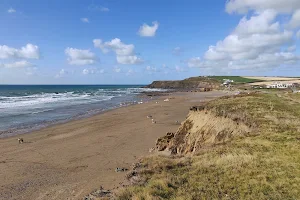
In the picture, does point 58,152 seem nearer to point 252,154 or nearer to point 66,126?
point 66,126

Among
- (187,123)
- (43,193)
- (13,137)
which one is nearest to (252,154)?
(187,123)

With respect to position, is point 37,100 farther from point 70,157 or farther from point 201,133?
point 201,133

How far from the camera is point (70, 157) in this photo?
18.5m

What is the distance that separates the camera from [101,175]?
14562 millimetres

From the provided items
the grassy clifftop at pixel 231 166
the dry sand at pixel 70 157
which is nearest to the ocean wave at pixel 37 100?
the dry sand at pixel 70 157

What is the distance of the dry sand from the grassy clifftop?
135 inches

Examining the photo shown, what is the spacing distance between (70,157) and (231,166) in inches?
484

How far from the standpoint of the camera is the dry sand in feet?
42.6

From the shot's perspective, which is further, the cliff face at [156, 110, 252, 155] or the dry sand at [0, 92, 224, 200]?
the cliff face at [156, 110, 252, 155]

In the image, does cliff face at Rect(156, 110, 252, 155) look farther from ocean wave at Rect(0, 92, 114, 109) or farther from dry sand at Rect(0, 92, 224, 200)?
ocean wave at Rect(0, 92, 114, 109)

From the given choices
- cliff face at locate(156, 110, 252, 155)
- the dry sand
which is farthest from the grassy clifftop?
the dry sand

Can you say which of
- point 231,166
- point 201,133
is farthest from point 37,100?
point 231,166

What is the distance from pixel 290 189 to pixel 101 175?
9.83m

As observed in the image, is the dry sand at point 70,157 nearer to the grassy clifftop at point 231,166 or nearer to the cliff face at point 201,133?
the cliff face at point 201,133
